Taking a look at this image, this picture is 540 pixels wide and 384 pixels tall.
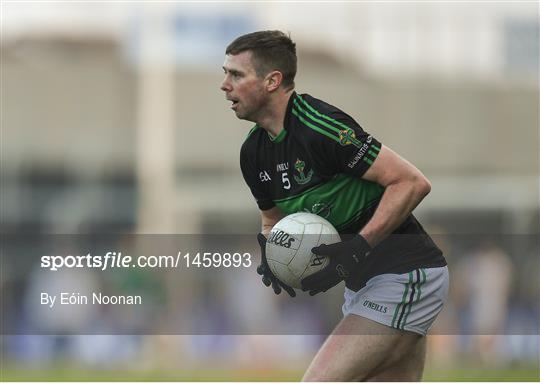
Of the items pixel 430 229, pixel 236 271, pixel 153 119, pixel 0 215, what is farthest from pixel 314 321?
pixel 153 119

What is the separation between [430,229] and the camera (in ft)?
82.6

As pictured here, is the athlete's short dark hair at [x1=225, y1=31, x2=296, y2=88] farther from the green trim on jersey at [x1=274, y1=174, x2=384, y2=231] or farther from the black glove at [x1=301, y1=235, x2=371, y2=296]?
the black glove at [x1=301, y1=235, x2=371, y2=296]

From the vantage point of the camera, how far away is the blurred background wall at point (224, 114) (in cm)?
2634

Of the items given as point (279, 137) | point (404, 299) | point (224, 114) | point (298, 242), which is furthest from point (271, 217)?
point (224, 114)

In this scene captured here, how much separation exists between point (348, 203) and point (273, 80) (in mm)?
804

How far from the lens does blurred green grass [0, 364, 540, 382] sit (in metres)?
15.3

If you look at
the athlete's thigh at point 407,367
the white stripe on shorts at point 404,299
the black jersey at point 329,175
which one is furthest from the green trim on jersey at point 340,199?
the athlete's thigh at point 407,367

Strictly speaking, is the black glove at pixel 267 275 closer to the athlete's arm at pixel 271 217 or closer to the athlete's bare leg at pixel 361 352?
the athlete's arm at pixel 271 217

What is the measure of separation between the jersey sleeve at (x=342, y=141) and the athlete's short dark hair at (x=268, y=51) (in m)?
0.36

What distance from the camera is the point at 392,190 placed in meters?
5.95

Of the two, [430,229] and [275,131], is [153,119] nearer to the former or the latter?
[430,229]

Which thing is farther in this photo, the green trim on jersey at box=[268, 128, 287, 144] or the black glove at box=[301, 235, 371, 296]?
the green trim on jersey at box=[268, 128, 287, 144]

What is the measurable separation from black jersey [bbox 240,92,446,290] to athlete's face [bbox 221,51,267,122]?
20cm

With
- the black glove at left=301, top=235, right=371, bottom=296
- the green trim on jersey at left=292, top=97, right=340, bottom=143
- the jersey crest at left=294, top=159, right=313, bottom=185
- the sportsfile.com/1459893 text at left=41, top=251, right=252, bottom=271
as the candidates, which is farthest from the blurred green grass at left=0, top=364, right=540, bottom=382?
the green trim on jersey at left=292, top=97, right=340, bottom=143
